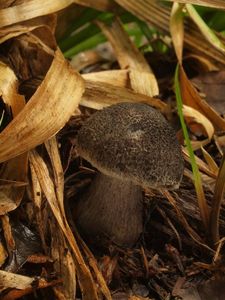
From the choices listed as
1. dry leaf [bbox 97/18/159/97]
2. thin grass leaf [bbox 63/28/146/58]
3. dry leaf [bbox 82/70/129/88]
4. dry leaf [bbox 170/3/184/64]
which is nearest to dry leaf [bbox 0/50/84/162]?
dry leaf [bbox 82/70/129/88]

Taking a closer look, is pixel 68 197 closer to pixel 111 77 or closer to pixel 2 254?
pixel 2 254

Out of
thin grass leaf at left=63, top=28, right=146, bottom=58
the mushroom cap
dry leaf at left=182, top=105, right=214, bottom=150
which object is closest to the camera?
the mushroom cap

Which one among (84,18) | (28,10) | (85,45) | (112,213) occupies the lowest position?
(112,213)

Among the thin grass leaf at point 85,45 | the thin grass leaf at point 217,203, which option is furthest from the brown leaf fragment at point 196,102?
the thin grass leaf at point 85,45

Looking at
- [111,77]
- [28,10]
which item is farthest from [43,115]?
[111,77]

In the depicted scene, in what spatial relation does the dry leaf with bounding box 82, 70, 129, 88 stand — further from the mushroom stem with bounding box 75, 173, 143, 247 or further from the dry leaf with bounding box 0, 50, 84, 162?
the mushroom stem with bounding box 75, 173, 143, 247

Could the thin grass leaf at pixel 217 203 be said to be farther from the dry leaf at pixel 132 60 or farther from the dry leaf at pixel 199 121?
the dry leaf at pixel 132 60

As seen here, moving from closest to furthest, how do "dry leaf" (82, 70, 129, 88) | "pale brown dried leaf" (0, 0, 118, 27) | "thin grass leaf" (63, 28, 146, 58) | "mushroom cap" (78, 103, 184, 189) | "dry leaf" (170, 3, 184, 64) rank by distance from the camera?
"mushroom cap" (78, 103, 184, 189) < "pale brown dried leaf" (0, 0, 118, 27) < "dry leaf" (82, 70, 129, 88) < "dry leaf" (170, 3, 184, 64) < "thin grass leaf" (63, 28, 146, 58)

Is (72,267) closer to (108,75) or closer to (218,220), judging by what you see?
(218,220)

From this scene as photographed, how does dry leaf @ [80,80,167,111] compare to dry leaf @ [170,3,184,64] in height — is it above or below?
below
